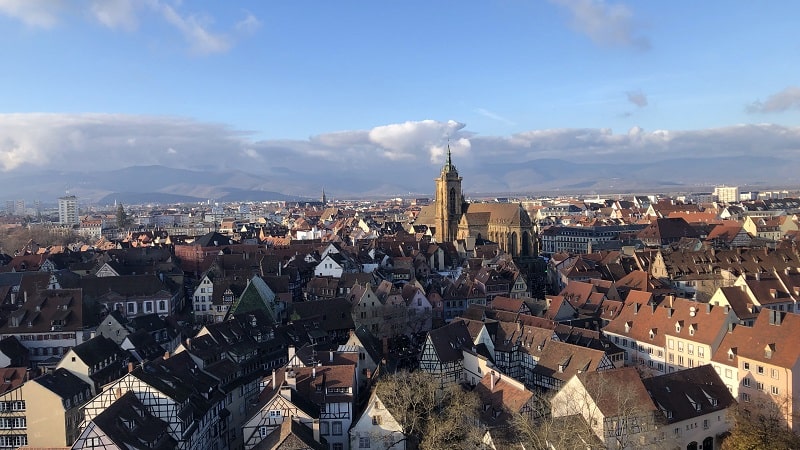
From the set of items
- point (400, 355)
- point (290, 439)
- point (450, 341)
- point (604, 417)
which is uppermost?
point (450, 341)

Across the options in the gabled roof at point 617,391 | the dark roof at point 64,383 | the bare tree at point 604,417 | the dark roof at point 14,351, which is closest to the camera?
the bare tree at point 604,417

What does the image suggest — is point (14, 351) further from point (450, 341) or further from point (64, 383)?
point (450, 341)

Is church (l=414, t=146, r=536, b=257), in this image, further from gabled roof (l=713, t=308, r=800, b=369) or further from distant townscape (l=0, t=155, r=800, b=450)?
gabled roof (l=713, t=308, r=800, b=369)

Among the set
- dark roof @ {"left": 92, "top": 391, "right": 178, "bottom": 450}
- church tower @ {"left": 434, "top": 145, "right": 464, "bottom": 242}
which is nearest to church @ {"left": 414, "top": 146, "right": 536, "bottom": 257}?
church tower @ {"left": 434, "top": 145, "right": 464, "bottom": 242}

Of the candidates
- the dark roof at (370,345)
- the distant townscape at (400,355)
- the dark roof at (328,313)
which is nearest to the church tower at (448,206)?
the distant townscape at (400,355)

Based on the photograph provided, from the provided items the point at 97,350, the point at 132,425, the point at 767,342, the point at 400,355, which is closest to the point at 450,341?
the point at 400,355

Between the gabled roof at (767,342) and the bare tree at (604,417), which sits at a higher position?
the gabled roof at (767,342)

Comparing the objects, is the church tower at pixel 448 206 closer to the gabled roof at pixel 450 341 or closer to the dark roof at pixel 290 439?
the gabled roof at pixel 450 341
